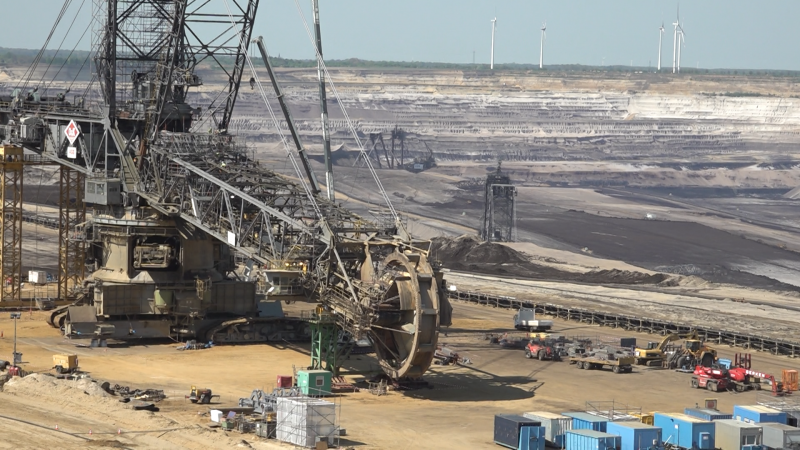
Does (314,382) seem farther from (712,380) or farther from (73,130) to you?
(73,130)

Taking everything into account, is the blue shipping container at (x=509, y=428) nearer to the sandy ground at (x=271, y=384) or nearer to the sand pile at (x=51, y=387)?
the sandy ground at (x=271, y=384)

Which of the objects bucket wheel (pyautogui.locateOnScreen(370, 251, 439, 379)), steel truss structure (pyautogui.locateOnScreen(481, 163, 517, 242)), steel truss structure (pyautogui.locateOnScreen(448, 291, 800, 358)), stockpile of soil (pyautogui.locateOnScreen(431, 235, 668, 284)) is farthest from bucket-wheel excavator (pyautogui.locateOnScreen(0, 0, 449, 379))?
steel truss structure (pyautogui.locateOnScreen(481, 163, 517, 242))

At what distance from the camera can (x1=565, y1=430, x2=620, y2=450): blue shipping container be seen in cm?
4388

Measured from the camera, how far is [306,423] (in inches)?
1757

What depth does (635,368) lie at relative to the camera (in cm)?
6431

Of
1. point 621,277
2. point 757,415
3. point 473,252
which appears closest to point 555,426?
point 757,415

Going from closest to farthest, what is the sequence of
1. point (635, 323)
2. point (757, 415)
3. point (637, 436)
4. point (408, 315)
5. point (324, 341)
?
point (637, 436)
point (757, 415)
point (408, 315)
point (324, 341)
point (635, 323)

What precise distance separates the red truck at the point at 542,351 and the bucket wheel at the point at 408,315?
468 inches

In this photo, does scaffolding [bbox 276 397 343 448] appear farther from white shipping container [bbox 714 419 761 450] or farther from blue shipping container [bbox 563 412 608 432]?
white shipping container [bbox 714 419 761 450]

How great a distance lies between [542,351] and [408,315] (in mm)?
13283

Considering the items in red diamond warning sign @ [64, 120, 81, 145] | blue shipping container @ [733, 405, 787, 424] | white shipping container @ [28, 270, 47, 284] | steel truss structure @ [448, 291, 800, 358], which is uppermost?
red diamond warning sign @ [64, 120, 81, 145]

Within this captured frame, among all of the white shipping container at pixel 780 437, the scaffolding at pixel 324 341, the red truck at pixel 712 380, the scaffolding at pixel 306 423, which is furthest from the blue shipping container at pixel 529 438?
the red truck at pixel 712 380

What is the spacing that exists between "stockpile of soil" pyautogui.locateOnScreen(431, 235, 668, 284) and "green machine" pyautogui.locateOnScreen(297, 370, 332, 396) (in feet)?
186

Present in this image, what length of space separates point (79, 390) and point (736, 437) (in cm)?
2402
